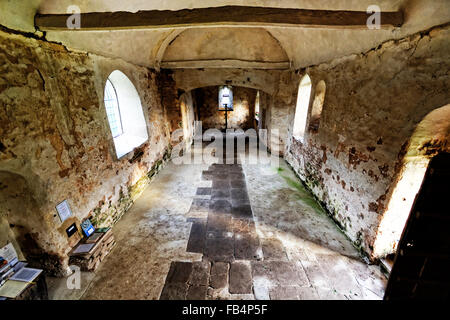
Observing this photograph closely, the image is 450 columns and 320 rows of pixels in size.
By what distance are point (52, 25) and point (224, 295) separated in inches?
165

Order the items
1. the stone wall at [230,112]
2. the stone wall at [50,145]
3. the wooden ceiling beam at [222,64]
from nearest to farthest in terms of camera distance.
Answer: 1. the stone wall at [50,145]
2. the wooden ceiling beam at [222,64]
3. the stone wall at [230,112]

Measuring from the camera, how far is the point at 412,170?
8.62ft

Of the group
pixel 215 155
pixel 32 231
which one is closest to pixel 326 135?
pixel 215 155

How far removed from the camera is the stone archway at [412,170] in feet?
7.65

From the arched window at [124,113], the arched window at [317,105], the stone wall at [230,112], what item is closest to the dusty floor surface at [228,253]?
the arched window at [124,113]

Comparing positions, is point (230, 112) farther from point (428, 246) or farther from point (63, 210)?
point (428, 246)

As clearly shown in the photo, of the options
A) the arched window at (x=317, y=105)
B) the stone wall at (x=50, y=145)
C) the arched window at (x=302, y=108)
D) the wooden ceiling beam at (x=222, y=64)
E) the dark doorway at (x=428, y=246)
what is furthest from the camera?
the wooden ceiling beam at (x=222, y=64)

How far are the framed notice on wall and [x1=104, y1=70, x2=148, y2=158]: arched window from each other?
6.54 feet

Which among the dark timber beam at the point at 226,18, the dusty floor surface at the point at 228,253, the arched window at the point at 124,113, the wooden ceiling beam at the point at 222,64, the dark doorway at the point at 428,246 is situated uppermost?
the wooden ceiling beam at the point at 222,64

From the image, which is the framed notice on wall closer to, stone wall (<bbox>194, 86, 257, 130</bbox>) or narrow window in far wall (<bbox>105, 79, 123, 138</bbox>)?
narrow window in far wall (<bbox>105, 79, 123, 138</bbox>)

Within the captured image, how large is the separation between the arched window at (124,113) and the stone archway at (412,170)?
5.25 m

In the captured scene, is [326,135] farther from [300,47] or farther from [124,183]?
[124,183]

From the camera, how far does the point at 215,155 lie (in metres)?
8.29

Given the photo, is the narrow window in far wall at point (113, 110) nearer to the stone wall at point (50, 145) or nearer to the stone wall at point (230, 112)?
the stone wall at point (50, 145)
